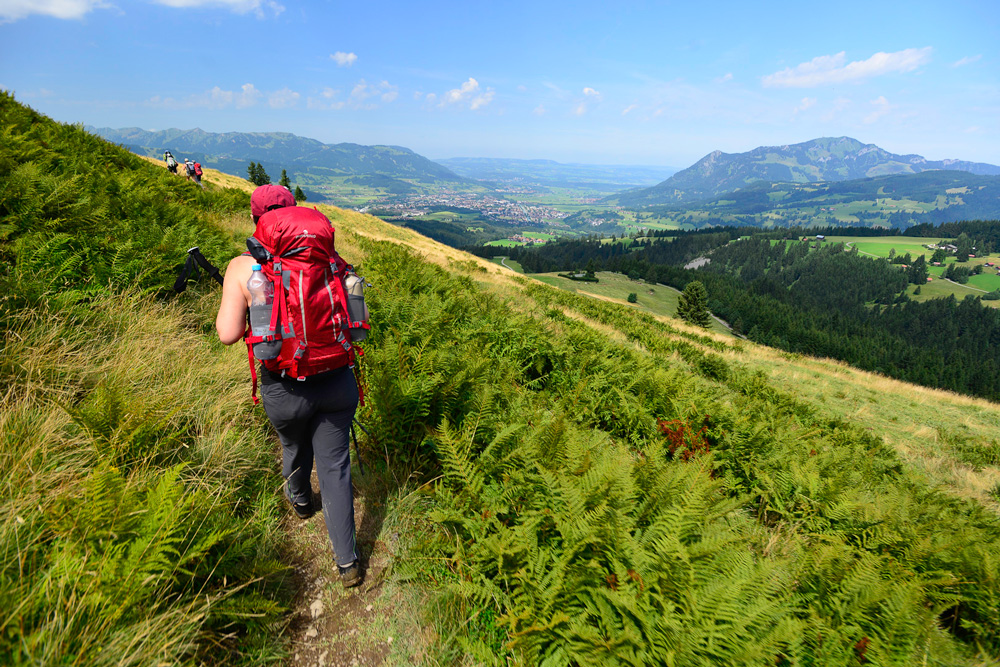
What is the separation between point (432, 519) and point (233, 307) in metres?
2.00

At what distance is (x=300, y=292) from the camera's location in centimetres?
256

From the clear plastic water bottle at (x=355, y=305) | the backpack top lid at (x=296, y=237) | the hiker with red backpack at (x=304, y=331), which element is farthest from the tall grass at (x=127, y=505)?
the backpack top lid at (x=296, y=237)

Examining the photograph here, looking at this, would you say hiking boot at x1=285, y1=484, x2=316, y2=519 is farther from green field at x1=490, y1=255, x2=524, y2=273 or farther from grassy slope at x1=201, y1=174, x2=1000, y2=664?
green field at x1=490, y1=255, x2=524, y2=273

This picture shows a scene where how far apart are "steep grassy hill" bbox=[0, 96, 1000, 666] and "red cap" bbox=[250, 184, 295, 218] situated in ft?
5.11

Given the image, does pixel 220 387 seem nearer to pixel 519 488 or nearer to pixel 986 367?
pixel 519 488

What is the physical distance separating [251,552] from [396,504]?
109 centimetres

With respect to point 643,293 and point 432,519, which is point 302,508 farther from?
point 643,293

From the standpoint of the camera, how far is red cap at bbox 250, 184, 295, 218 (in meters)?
2.86

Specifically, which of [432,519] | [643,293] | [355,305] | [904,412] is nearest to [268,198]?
[355,305]

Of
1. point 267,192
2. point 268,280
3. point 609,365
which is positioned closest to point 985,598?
point 609,365

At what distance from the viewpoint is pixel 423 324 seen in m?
6.09

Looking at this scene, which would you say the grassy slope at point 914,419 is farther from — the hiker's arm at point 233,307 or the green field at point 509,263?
the green field at point 509,263

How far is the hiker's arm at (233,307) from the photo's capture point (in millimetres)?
2574

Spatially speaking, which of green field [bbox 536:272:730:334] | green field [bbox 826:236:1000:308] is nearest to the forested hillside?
green field [bbox 826:236:1000:308]
